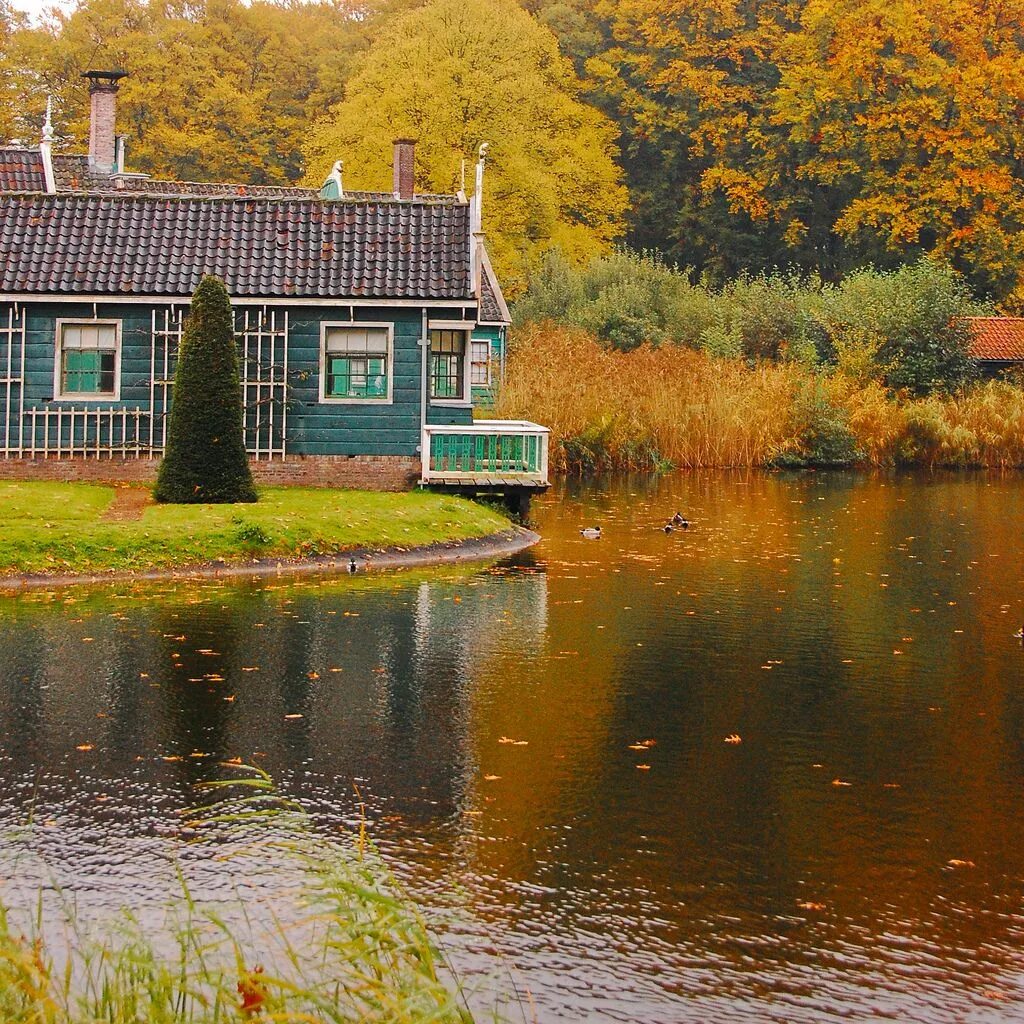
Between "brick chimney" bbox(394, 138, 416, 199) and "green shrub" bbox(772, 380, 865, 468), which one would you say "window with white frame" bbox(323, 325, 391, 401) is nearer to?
"green shrub" bbox(772, 380, 865, 468)

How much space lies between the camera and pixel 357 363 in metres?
28.0

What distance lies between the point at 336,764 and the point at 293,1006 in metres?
4.75

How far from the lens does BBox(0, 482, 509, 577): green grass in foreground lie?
20.3 metres

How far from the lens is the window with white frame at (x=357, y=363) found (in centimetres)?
2791

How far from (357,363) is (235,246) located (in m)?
2.99

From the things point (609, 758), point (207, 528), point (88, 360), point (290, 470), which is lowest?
point (609, 758)

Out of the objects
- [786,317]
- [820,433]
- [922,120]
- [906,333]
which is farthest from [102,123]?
[922,120]

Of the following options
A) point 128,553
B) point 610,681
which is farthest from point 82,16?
point 610,681

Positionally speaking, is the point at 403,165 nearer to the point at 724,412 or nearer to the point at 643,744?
the point at 724,412

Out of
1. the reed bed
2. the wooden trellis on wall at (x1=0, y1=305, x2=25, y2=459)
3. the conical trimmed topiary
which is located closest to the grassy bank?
the wooden trellis on wall at (x1=0, y1=305, x2=25, y2=459)

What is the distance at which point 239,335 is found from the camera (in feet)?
91.2

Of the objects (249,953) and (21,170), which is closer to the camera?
(249,953)

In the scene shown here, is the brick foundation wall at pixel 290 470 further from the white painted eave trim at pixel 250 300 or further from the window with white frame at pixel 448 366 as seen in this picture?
the white painted eave trim at pixel 250 300

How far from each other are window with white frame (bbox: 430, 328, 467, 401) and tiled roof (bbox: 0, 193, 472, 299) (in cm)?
137
